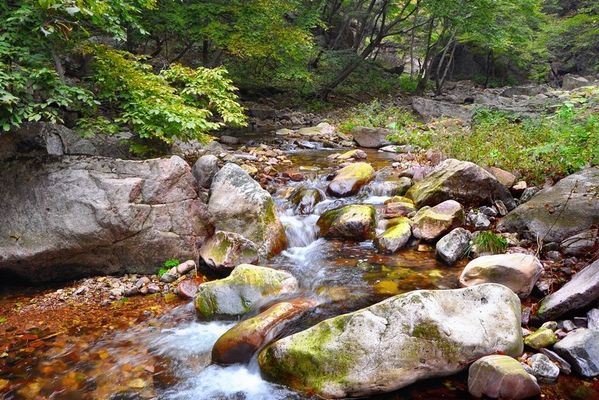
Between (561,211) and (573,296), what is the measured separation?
6.84 feet

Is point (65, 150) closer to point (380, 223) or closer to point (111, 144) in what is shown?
point (111, 144)

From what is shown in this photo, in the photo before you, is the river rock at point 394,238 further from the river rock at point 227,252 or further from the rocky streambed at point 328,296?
the river rock at point 227,252

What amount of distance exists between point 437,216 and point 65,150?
227 inches

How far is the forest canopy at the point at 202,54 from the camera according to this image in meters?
5.11

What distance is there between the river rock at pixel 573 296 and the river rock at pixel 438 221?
7.35ft

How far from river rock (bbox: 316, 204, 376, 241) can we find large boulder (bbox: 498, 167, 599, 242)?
2065 millimetres

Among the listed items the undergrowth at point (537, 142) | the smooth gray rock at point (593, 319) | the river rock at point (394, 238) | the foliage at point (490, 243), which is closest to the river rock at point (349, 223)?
the river rock at point (394, 238)

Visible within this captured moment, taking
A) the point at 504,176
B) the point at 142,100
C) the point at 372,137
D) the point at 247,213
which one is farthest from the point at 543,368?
the point at 372,137

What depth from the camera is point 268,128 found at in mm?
17359

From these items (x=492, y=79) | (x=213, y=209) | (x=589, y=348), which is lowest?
(x=589, y=348)

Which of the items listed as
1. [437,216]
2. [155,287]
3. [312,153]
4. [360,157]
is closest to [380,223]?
[437,216]

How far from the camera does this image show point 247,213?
672 centimetres

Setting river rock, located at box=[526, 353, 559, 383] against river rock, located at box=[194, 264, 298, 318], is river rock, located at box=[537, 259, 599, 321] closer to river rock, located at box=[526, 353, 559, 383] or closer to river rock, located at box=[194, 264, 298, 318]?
river rock, located at box=[526, 353, 559, 383]

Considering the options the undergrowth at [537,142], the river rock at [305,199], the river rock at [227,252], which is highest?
the undergrowth at [537,142]
